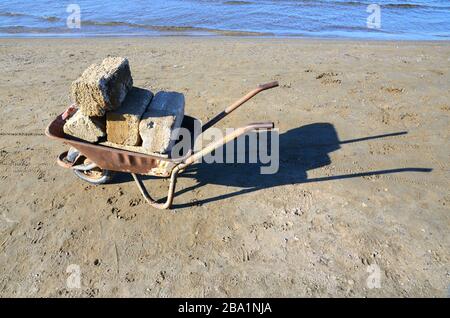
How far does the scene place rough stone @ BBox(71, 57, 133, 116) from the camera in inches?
121

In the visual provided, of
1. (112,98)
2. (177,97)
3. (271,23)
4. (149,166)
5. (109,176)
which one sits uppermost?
(112,98)

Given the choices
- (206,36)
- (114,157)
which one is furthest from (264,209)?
(206,36)

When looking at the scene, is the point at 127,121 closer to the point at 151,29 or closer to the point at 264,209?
the point at 264,209

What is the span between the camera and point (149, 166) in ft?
11.2

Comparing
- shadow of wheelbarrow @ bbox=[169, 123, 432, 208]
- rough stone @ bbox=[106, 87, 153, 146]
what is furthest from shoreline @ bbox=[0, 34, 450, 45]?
rough stone @ bbox=[106, 87, 153, 146]

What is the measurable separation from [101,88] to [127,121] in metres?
0.42

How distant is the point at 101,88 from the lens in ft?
9.97

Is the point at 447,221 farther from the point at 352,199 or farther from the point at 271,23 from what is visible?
the point at 271,23

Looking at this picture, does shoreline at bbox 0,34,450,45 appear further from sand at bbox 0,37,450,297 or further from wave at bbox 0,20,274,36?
sand at bbox 0,37,450,297

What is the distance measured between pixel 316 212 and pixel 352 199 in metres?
0.47

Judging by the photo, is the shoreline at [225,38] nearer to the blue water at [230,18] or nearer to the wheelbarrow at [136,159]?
the blue water at [230,18]

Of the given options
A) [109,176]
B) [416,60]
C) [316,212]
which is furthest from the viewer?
[416,60]
